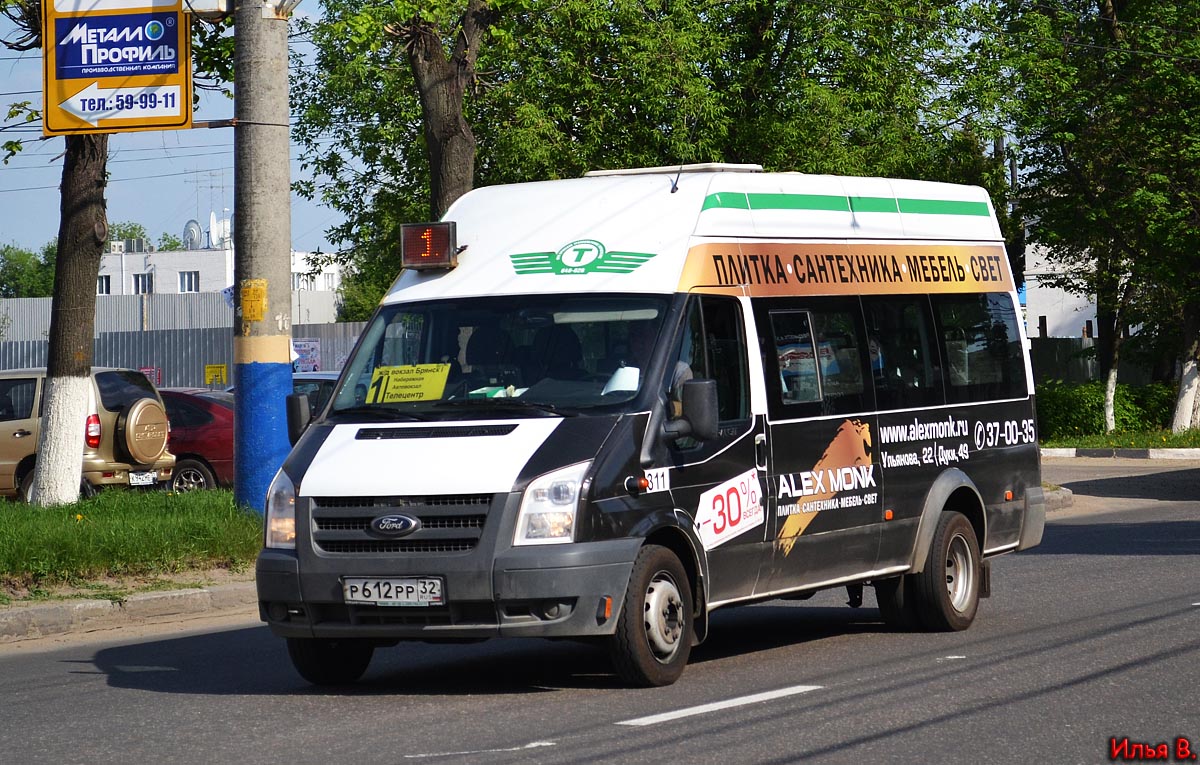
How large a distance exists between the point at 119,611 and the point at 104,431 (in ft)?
26.5

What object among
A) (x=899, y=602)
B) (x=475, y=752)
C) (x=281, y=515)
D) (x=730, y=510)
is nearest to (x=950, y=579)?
(x=899, y=602)

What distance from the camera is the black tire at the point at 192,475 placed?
70.8ft

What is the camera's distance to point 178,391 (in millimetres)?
22141

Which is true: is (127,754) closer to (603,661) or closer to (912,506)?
(603,661)

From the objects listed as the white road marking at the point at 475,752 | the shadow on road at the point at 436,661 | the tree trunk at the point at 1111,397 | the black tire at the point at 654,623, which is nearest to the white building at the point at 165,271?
the tree trunk at the point at 1111,397

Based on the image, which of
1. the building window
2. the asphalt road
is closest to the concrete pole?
the asphalt road

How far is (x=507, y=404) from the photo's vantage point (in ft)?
27.3

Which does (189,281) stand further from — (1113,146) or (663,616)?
(663,616)

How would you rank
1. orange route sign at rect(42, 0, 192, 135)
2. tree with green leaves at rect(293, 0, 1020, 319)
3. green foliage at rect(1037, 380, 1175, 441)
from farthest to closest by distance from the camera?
green foliage at rect(1037, 380, 1175, 441) < tree with green leaves at rect(293, 0, 1020, 319) < orange route sign at rect(42, 0, 192, 135)

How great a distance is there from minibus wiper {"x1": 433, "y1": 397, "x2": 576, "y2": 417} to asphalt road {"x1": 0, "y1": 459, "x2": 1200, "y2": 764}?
1363 mm

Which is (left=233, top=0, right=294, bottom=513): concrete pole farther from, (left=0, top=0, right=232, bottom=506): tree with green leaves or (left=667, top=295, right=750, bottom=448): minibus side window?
(left=667, top=295, right=750, bottom=448): minibus side window

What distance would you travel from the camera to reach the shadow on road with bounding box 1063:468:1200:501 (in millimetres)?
23281

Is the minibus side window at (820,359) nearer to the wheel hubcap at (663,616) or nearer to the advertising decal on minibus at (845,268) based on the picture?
the advertising decal on minibus at (845,268)

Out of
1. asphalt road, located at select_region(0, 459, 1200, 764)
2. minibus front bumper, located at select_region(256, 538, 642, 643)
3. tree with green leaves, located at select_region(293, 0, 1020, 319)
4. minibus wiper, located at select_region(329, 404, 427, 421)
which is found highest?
tree with green leaves, located at select_region(293, 0, 1020, 319)
